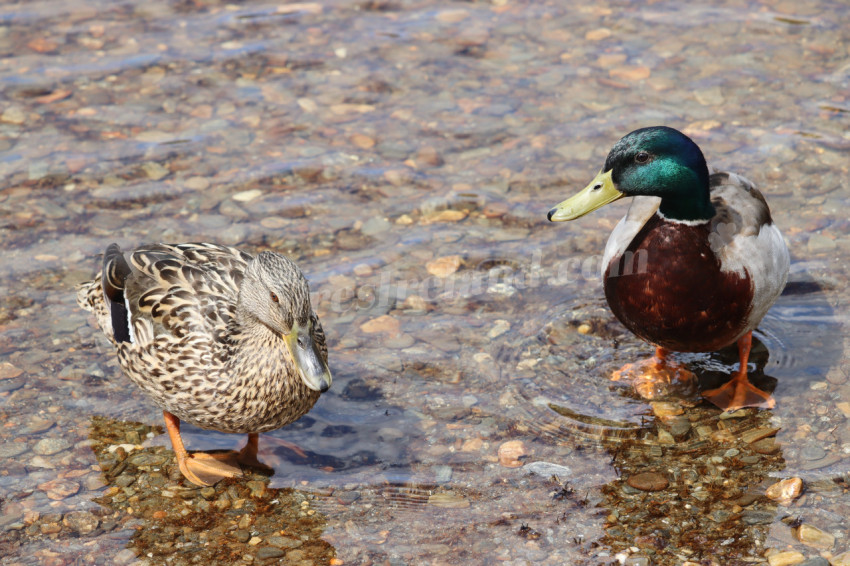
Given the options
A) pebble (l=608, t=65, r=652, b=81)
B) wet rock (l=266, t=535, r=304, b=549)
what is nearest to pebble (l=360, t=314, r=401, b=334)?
wet rock (l=266, t=535, r=304, b=549)

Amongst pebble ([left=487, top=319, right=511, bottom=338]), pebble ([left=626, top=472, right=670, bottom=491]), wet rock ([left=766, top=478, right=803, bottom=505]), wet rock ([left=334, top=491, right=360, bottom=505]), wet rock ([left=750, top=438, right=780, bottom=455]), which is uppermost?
pebble ([left=487, top=319, right=511, bottom=338])

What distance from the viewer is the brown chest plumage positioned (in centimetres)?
443

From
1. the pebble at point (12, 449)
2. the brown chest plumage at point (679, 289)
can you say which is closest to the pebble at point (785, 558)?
the brown chest plumage at point (679, 289)

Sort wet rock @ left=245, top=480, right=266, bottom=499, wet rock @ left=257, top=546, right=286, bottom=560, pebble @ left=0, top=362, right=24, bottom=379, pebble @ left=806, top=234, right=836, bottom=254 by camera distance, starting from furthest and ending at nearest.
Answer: pebble @ left=806, top=234, right=836, bottom=254 < pebble @ left=0, top=362, right=24, bottom=379 < wet rock @ left=245, top=480, right=266, bottom=499 < wet rock @ left=257, top=546, right=286, bottom=560

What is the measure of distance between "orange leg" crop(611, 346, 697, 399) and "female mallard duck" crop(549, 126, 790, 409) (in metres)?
0.20

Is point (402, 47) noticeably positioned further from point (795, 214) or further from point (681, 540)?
point (681, 540)

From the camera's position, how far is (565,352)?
16.9ft

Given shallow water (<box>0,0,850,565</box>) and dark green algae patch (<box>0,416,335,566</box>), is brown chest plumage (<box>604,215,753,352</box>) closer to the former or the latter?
shallow water (<box>0,0,850,565</box>)

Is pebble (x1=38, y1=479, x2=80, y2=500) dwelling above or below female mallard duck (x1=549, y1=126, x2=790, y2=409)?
below

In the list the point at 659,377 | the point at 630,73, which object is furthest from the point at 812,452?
the point at 630,73

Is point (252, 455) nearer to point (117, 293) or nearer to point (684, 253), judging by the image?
point (117, 293)

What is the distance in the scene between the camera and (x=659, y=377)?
16.1ft

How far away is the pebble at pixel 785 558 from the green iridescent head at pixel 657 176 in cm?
156

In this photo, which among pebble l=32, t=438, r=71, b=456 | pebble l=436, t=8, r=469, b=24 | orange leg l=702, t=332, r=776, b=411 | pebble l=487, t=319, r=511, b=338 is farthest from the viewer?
pebble l=436, t=8, r=469, b=24
